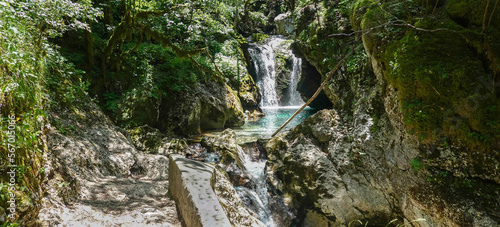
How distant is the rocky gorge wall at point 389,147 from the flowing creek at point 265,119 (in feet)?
1.95

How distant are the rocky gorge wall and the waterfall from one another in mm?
13201

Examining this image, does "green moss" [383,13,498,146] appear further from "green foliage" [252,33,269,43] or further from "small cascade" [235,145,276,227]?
"green foliage" [252,33,269,43]

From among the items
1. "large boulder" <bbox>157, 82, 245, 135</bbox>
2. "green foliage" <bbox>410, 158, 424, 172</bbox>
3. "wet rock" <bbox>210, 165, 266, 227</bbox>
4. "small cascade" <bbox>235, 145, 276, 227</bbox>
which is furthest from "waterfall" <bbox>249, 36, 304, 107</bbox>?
"wet rock" <bbox>210, 165, 266, 227</bbox>

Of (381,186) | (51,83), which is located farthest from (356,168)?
(51,83)

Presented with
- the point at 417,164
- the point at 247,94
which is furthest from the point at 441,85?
the point at 247,94

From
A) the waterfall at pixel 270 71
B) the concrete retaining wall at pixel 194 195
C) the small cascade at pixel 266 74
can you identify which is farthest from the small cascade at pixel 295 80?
the concrete retaining wall at pixel 194 195

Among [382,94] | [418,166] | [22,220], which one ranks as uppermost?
[382,94]

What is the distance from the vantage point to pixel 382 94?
5797 millimetres

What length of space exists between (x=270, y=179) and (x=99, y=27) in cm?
961

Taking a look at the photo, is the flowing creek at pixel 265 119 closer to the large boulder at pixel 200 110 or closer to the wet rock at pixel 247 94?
the large boulder at pixel 200 110

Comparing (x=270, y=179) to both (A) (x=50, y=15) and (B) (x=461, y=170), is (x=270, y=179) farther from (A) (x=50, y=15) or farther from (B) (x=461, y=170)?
(A) (x=50, y=15)

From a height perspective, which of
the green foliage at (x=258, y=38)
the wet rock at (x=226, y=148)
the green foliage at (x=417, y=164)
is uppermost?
the green foliage at (x=258, y=38)

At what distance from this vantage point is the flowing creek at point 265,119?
22.3 feet

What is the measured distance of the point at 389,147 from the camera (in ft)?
18.1
